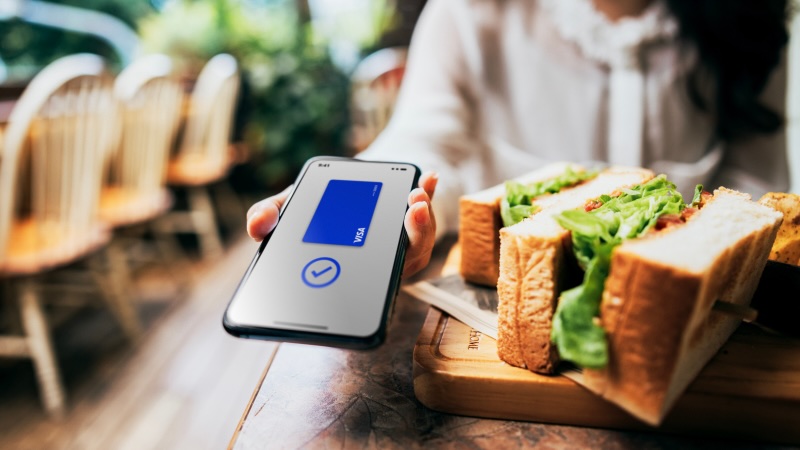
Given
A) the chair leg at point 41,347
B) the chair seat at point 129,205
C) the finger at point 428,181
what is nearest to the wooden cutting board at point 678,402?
the finger at point 428,181

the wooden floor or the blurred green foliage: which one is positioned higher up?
the blurred green foliage

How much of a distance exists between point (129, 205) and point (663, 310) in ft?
8.25

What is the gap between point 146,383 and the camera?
206cm

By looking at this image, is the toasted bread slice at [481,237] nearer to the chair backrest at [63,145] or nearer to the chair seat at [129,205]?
the chair backrest at [63,145]

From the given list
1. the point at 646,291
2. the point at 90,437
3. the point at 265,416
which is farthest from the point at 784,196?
the point at 90,437

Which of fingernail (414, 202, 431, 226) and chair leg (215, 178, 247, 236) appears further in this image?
chair leg (215, 178, 247, 236)

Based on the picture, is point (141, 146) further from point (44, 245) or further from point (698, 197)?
point (698, 197)

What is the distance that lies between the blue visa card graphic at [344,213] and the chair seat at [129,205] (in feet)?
6.48

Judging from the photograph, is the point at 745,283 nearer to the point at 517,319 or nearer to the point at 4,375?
the point at 517,319

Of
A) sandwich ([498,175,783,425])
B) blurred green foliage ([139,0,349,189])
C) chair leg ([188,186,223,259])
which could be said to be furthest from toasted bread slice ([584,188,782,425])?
blurred green foliage ([139,0,349,189])

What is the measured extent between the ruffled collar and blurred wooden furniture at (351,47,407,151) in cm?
199

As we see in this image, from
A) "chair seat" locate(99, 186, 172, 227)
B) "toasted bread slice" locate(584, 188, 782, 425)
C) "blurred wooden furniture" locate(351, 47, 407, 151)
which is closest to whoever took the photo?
"toasted bread slice" locate(584, 188, 782, 425)

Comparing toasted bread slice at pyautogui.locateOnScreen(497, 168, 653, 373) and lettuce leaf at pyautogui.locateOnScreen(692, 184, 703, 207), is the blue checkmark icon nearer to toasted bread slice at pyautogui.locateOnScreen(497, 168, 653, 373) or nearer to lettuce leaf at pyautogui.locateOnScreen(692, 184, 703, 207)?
toasted bread slice at pyautogui.locateOnScreen(497, 168, 653, 373)

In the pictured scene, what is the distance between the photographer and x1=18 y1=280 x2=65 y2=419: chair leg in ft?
6.02
